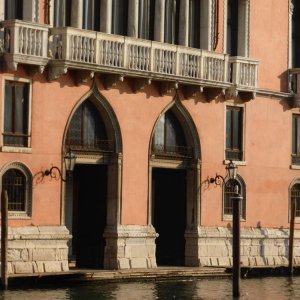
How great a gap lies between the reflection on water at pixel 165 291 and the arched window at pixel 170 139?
3.57 meters

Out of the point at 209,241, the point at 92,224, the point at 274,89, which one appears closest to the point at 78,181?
the point at 92,224

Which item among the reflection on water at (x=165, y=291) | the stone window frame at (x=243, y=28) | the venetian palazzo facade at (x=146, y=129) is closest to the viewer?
the reflection on water at (x=165, y=291)

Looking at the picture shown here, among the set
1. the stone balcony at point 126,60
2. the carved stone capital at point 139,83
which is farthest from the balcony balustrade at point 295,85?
the carved stone capital at point 139,83

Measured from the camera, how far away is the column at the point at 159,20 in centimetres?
3984

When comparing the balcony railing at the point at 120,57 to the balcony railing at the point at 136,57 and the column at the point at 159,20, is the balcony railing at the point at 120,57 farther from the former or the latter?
the column at the point at 159,20

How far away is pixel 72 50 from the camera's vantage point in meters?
36.8

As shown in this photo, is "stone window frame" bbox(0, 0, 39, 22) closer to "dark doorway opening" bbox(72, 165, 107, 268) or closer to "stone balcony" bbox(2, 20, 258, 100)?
"stone balcony" bbox(2, 20, 258, 100)

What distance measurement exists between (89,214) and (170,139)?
9.70 ft

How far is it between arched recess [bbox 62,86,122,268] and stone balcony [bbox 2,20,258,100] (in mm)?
773

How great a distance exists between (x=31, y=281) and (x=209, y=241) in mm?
7381

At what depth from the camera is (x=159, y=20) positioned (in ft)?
131

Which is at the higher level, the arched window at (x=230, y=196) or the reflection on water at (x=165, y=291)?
the arched window at (x=230, y=196)

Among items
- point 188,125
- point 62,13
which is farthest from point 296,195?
point 62,13

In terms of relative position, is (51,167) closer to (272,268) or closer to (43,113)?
(43,113)
